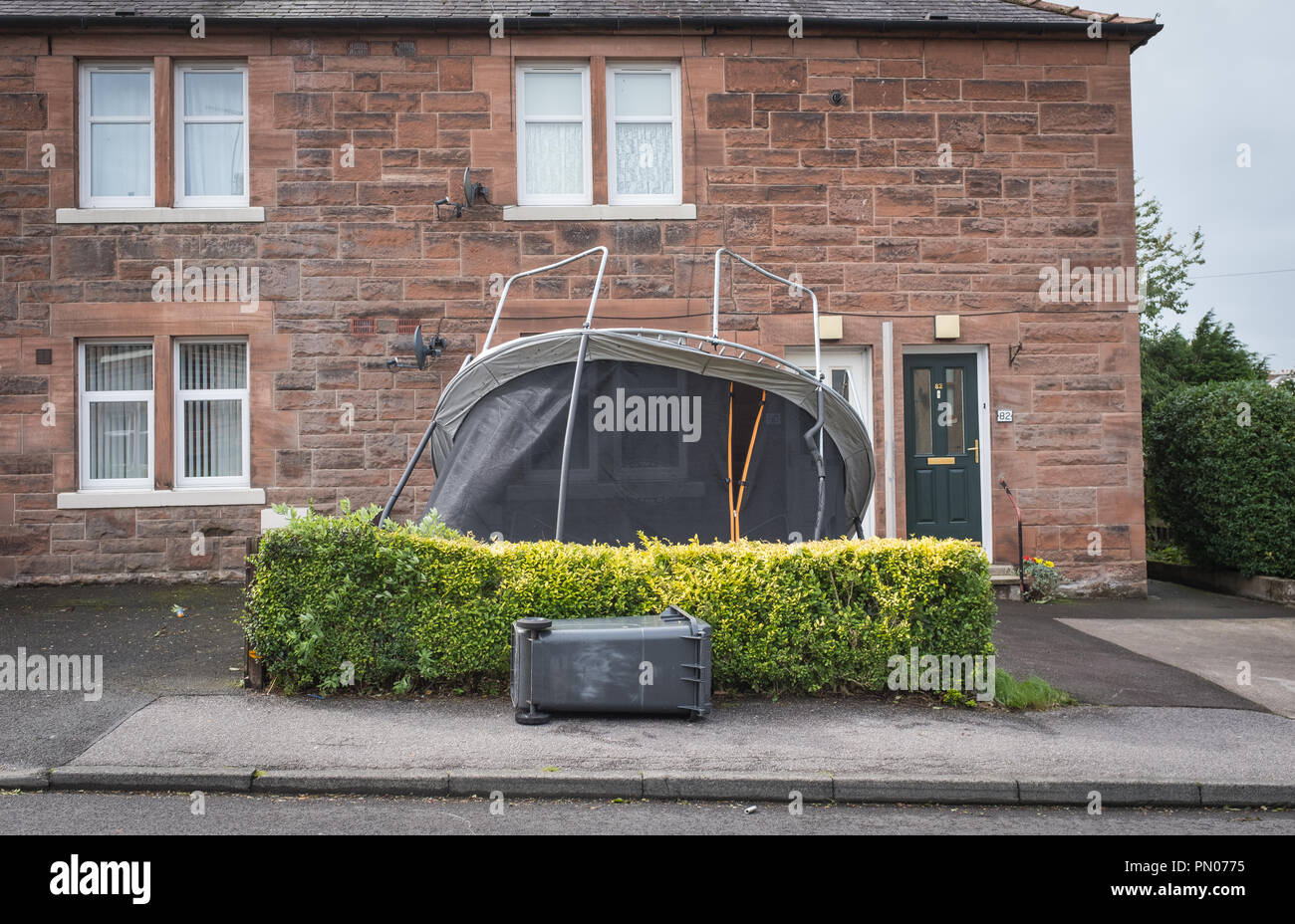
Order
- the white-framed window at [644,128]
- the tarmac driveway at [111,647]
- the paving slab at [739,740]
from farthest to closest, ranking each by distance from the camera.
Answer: the white-framed window at [644,128], the tarmac driveway at [111,647], the paving slab at [739,740]

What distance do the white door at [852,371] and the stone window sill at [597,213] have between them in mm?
1993

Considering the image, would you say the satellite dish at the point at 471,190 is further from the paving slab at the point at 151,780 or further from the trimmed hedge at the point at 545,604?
the paving slab at the point at 151,780

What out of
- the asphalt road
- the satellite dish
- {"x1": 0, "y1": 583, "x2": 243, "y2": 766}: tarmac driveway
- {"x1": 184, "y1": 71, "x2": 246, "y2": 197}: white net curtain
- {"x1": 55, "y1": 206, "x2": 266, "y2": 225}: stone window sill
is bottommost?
the asphalt road

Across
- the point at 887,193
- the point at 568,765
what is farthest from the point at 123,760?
the point at 887,193

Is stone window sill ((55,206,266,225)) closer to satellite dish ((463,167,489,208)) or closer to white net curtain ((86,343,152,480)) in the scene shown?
white net curtain ((86,343,152,480))

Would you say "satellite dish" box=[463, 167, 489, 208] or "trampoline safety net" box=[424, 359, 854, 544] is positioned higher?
"satellite dish" box=[463, 167, 489, 208]

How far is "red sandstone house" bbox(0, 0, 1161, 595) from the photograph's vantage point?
436 inches

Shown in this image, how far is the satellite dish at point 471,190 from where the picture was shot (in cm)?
1095

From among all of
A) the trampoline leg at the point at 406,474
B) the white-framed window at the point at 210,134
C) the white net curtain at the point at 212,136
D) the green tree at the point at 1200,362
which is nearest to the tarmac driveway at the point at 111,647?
the trampoline leg at the point at 406,474

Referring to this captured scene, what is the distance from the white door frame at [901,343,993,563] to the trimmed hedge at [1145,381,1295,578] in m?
2.57

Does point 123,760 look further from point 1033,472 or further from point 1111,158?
point 1111,158

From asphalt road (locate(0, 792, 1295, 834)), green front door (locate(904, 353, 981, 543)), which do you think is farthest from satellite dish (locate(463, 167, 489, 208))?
asphalt road (locate(0, 792, 1295, 834))

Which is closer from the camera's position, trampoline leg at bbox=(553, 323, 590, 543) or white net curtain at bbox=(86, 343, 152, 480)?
trampoline leg at bbox=(553, 323, 590, 543)

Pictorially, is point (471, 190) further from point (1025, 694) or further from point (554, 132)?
point (1025, 694)
